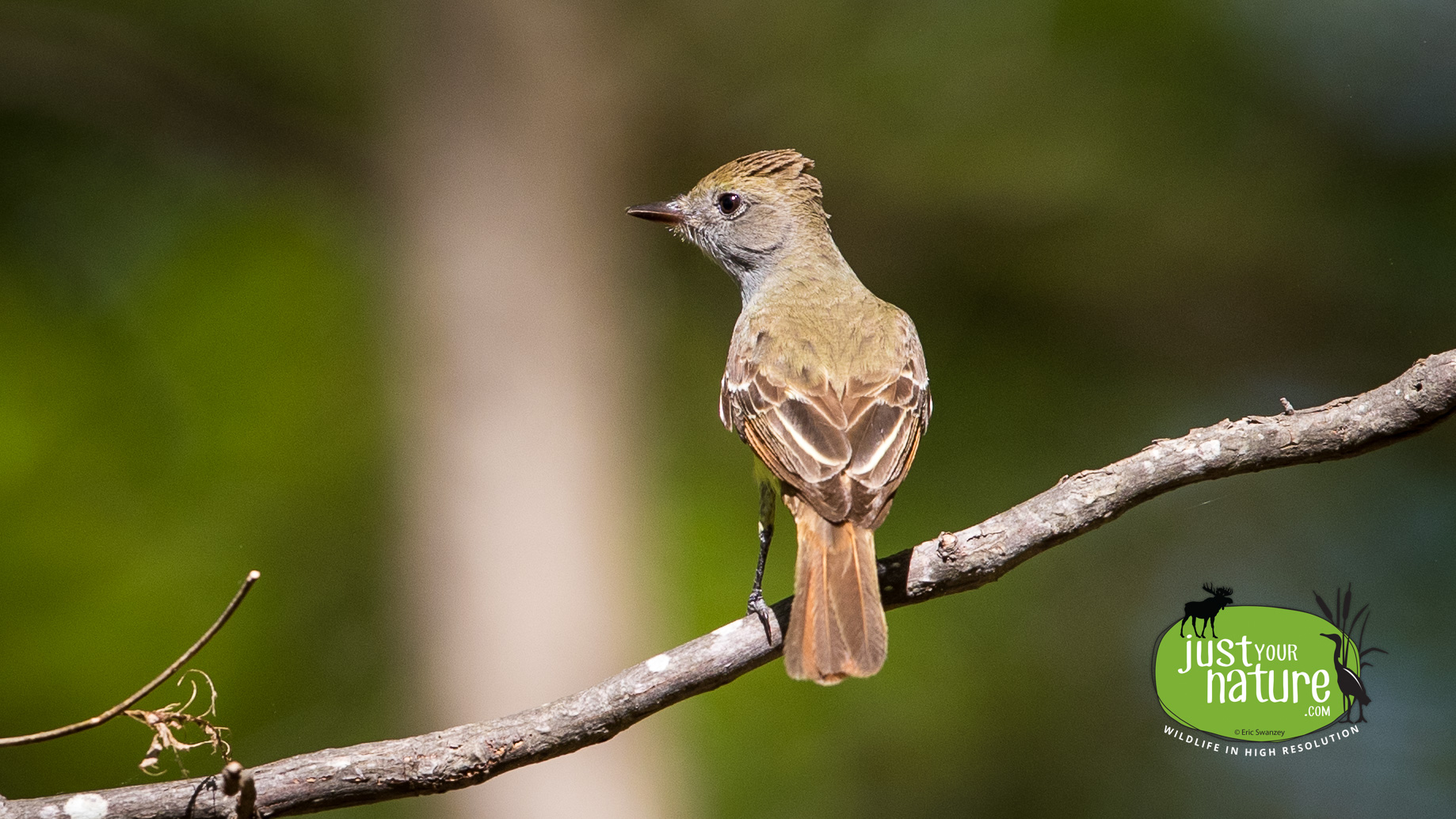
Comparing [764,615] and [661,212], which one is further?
[661,212]

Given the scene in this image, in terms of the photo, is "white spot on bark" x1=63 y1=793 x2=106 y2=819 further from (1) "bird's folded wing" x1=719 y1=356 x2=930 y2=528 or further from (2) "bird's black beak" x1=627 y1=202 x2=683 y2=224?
(2) "bird's black beak" x1=627 y1=202 x2=683 y2=224

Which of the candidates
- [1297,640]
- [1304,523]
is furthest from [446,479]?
[1304,523]

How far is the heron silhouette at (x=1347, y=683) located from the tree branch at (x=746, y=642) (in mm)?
1442

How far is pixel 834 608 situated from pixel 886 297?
4.16m

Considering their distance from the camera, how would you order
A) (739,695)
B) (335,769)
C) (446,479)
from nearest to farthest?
(335,769) < (739,695) < (446,479)

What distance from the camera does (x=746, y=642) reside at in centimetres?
252

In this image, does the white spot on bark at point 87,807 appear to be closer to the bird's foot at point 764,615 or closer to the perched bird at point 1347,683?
the bird's foot at point 764,615

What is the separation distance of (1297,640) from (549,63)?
187 inches

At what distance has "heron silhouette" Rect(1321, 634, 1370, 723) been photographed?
12.5 feet

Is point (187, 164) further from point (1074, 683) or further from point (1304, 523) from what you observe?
point (1304, 523)

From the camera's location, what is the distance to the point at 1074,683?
6.50 m

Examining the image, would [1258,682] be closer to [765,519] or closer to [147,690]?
[765,519]

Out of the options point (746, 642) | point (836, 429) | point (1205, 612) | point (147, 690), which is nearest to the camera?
point (147, 690)

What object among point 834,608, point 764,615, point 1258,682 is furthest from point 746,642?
point 1258,682
